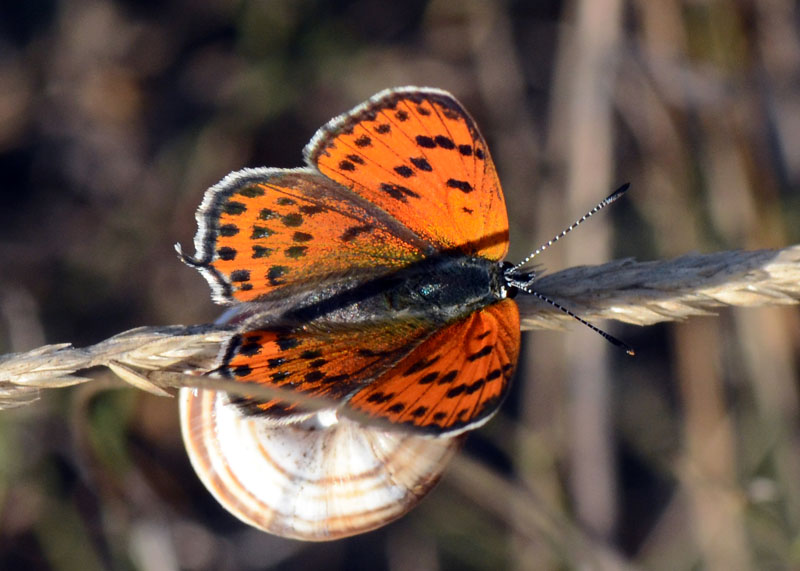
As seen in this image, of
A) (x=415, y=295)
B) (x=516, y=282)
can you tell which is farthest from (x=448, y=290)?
(x=516, y=282)

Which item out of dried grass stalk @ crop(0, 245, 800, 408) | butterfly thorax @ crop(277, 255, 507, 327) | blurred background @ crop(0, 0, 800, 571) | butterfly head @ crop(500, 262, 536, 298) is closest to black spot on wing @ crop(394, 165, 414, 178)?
butterfly thorax @ crop(277, 255, 507, 327)

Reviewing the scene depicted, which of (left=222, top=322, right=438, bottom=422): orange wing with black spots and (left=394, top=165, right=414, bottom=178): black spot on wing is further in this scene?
(left=394, top=165, right=414, bottom=178): black spot on wing

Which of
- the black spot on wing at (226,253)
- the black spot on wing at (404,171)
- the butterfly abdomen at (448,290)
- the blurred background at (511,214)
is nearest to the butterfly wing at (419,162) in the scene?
the black spot on wing at (404,171)

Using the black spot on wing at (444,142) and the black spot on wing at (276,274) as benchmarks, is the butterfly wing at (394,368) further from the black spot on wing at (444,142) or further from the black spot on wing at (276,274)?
the black spot on wing at (444,142)

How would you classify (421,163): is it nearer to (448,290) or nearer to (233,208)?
(448,290)

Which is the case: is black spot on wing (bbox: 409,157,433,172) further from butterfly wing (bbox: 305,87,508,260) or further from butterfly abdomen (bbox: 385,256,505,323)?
butterfly abdomen (bbox: 385,256,505,323)

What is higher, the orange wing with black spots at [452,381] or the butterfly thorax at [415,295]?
the butterfly thorax at [415,295]
